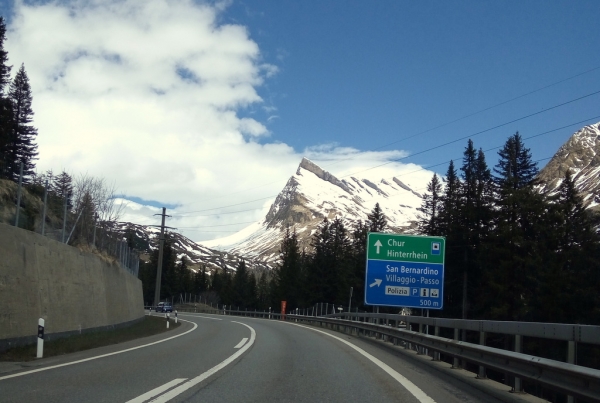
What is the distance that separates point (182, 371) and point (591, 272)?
1266 inches

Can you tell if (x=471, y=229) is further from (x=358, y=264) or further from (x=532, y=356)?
(x=532, y=356)

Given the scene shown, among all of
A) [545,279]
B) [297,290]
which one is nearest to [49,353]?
[545,279]

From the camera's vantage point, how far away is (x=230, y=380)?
10.1 metres

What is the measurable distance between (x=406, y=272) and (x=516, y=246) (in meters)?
22.6

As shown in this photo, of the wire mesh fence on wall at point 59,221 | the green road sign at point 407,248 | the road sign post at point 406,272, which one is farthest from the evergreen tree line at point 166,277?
the road sign post at point 406,272

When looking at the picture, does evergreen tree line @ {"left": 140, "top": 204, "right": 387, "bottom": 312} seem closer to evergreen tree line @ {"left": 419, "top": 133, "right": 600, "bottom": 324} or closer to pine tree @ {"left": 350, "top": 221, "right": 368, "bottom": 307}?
pine tree @ {"left": 350, "top": 221, "right": 368, "bottom": 307}

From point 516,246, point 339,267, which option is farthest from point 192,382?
point 339,267

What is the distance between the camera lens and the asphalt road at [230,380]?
8.42 metres

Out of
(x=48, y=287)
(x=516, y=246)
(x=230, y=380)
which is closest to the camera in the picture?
(x=230, y=380)

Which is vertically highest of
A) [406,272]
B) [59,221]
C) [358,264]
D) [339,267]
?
[59,221]

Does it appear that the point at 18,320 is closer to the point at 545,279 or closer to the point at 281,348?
the point at 281,348

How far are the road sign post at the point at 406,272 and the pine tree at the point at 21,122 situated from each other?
46.2 metres

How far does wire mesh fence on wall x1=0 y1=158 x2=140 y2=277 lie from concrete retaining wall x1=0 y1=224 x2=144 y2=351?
2.14 ft

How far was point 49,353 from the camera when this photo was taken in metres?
14.5
